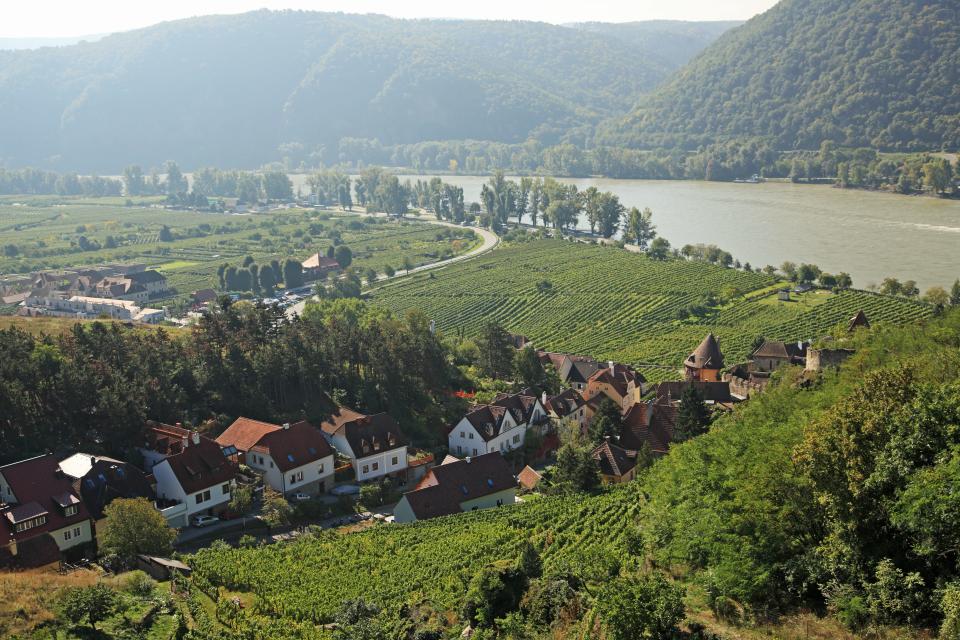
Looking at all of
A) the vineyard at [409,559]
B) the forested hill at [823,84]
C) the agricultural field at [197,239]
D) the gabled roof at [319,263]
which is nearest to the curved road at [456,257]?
the agricultural field at [197,239]

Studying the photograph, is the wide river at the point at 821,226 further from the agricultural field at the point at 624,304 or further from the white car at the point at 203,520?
the white car at the point at 203,520

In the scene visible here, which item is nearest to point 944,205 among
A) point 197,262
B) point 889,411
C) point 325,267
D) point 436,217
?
point 436,217

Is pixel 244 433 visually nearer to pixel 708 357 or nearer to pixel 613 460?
pixel 613 460

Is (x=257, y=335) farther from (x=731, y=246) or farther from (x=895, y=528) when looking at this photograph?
(x=731, y=246)

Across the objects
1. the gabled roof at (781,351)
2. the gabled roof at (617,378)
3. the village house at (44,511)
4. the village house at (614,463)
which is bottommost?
the gabled roof at (617,378)

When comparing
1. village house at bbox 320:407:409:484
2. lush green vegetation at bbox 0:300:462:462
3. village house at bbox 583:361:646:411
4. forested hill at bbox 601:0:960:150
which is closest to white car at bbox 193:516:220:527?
lush green vegetation at bbox 0:300:462:462

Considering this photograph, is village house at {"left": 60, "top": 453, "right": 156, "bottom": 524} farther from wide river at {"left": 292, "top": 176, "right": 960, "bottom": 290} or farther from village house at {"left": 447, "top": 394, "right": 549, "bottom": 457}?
wide river at {"left": 292, "top": 176, "right": 960, "bottom": 290}
